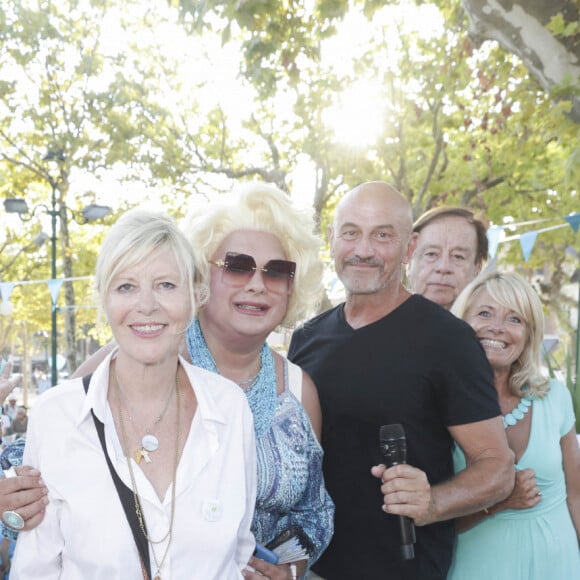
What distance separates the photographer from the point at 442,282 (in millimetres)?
4473

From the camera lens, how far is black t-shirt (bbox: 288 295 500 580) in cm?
279

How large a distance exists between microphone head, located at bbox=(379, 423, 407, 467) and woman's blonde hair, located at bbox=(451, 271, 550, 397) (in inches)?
42.4

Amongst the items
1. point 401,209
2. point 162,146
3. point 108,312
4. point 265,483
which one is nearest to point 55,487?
point 108,312

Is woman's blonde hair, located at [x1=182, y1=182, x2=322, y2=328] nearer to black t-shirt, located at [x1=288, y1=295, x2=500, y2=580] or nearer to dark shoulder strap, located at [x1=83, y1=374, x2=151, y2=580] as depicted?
black t-shirt, located at [x1=288, y1=295, x2=500, y2=580]

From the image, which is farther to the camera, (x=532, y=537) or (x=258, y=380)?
(x=532, y=537)

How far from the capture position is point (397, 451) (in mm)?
2490

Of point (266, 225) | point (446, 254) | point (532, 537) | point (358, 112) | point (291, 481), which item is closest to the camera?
point (291, 481)

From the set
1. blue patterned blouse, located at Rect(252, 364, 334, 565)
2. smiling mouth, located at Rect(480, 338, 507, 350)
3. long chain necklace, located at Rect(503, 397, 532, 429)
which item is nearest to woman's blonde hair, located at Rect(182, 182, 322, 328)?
blue patterned blouse, located at Rect(252, 364, 334, 565)

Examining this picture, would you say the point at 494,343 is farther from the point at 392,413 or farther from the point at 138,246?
the point at 138,246

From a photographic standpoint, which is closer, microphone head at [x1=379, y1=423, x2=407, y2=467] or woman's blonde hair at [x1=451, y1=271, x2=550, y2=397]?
microphone head at [x1=379, y1=423, x2=407, y2=467]

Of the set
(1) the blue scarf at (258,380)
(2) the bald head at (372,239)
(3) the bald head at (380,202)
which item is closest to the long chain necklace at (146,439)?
(1) the blue scarf at (258,380)

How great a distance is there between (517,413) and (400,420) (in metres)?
0.77

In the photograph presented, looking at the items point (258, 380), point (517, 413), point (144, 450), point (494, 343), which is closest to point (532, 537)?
point (517, 413)

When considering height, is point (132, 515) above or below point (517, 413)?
below
